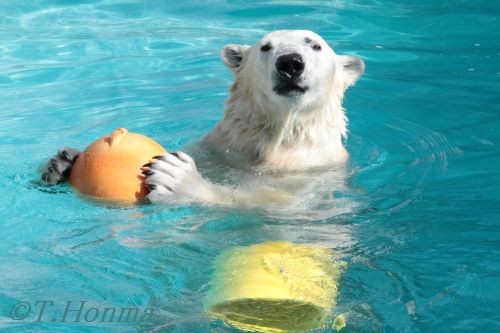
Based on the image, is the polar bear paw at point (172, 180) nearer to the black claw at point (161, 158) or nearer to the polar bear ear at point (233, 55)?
the black claw at point (161, 158)

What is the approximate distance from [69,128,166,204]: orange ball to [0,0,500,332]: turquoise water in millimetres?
177

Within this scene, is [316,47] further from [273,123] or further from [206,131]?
[206,131]

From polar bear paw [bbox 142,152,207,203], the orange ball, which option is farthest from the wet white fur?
the orange ball

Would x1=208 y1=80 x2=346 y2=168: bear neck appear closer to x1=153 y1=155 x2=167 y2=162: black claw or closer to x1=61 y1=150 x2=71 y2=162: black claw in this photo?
x1=153 y1=155 x2=167 y2=162: black claw

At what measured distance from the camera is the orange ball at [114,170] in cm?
410

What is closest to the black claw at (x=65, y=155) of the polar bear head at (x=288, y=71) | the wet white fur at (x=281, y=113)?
the wet white fur at (x=281, y=113)

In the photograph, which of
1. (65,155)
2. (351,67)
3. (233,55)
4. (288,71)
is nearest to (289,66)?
(288,71)

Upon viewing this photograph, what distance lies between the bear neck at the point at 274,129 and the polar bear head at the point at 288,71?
1.1 inches

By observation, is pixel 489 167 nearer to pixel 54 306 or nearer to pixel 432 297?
pixel 432 297

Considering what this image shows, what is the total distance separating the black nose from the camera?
181 inches

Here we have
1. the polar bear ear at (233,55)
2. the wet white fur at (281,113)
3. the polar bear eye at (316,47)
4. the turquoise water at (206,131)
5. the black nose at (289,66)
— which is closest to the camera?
the turquoise water at (206,131)

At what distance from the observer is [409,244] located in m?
4.07

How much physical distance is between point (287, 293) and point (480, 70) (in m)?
4.65

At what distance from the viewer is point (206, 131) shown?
622cm
